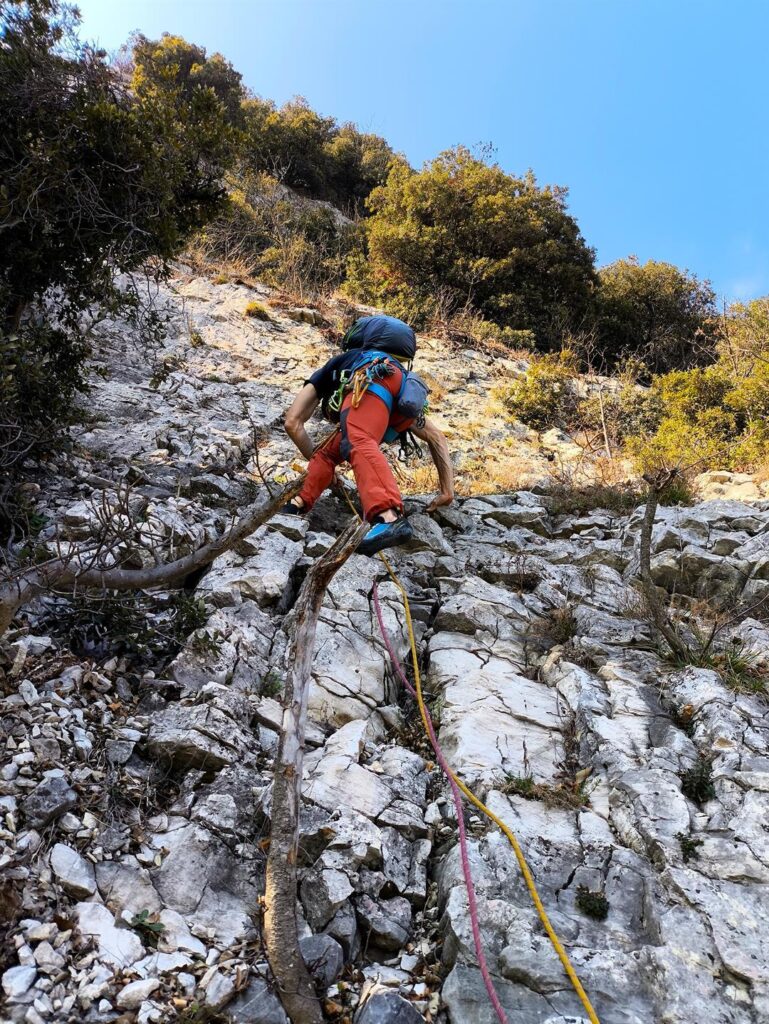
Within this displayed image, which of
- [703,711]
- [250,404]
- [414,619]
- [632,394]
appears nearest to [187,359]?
[250,404]

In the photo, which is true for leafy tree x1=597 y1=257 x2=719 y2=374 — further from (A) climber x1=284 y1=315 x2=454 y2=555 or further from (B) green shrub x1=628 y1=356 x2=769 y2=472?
(A) climber x1=284 y1=315 x2=454 y2=555

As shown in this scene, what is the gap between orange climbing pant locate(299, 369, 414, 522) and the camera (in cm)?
407

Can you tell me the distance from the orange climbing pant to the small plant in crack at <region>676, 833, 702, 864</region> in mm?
2468

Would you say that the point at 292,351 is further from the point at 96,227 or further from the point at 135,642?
the point at 135,642

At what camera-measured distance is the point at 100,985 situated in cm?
259

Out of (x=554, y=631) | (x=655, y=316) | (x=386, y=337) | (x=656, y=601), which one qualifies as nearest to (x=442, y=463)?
(x=386, y=337)

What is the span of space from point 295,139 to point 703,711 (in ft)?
77.0

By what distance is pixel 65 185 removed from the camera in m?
5.43

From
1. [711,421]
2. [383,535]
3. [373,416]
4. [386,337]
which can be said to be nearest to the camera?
[383,535]

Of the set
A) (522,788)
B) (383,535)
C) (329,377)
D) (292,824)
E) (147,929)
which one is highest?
(329,377)

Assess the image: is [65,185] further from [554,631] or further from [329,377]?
[554,631]

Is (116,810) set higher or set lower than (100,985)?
higher

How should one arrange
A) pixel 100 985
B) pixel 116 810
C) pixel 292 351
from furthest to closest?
1. pixel 292 351
2. pixel 116 810
3. pixel 100 985

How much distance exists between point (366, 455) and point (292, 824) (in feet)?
7.44
